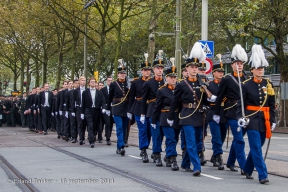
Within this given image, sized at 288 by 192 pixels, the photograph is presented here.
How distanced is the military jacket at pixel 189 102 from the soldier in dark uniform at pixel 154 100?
161cm

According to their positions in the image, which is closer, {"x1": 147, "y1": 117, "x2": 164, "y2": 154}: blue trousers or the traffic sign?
{"x1": 147, "y1": 117, "x2": 164, "y2": 154}: blue trousers

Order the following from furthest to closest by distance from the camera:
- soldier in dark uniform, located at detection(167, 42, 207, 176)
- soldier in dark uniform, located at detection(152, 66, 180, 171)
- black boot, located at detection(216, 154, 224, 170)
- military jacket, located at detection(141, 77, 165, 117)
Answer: military jacket, located at detection(141, 77, 165, 117), soldier in dark uniform, located at detection(152, 66, 180, 171), black boot, located at detection(216, 154, 224, 170), soldier in dark uniform, located at detection(167, 42, 207, 176)

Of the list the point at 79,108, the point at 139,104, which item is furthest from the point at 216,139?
the point at 79,108

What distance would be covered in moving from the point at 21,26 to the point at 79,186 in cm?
4041

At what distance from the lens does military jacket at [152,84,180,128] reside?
42.8 feet

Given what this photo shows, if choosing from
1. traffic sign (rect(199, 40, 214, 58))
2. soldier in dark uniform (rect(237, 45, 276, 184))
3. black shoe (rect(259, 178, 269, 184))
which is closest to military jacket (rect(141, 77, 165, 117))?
soldier in dark uniform (rect(237, 45, 276, 184))

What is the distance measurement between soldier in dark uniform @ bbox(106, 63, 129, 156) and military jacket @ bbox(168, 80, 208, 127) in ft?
13.3

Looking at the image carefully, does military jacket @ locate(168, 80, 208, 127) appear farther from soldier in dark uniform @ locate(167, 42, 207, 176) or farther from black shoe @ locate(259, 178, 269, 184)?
black shoe @ locate(259, 178, 269, 184)

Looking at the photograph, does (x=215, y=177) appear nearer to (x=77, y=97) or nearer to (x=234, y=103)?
(x=234, y=103)

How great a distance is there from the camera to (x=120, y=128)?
638 inches

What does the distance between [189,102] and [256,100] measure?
1.53 meters

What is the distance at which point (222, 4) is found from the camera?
32.0 m

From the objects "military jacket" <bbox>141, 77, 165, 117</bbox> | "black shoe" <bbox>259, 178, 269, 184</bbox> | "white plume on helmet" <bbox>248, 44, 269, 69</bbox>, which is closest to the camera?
"black shoe" <bbox>259, 178, 269, 184</bbox>

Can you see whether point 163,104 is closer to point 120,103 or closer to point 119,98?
point 120,103
